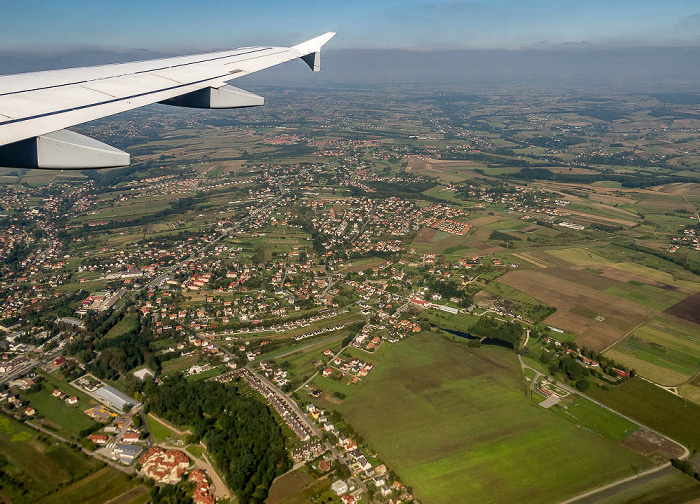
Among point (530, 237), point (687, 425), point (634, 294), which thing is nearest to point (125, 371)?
point (687, 425)

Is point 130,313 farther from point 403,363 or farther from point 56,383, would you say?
point 403,363

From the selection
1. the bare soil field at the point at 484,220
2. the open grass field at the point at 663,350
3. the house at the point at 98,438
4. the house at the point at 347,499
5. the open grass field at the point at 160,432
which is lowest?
the open grass field at the point at 160,432

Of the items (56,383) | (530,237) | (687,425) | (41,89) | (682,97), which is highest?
(682,97)

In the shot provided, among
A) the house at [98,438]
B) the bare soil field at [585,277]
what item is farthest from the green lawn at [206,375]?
the bare soil field at [585,277]

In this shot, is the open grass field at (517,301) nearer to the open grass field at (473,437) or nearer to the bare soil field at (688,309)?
the open grass field at (473,437)

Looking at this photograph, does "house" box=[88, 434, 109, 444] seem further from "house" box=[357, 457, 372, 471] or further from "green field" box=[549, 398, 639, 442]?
"green field" box=[549, 398, 639, 442]
